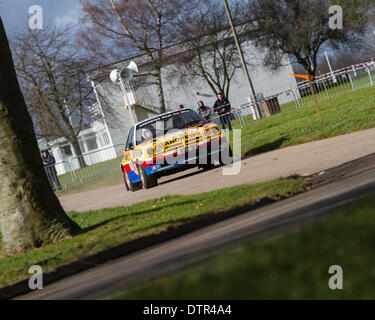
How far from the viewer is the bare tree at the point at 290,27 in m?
52.3

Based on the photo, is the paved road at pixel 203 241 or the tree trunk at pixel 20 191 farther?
the tree trunk at pixel 20 191

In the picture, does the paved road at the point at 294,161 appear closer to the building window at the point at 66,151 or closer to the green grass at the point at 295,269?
the green grass at the point at 295,269

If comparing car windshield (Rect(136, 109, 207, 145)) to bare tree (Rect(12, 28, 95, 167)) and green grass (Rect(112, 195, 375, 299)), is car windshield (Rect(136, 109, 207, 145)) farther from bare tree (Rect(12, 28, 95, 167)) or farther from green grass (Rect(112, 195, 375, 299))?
bare tree (Rect(12, 28, 95, 167))

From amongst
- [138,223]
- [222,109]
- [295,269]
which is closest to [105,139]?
[222,109]

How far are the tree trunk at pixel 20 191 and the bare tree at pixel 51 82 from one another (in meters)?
38.5

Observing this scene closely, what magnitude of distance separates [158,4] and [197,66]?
920 centimetres

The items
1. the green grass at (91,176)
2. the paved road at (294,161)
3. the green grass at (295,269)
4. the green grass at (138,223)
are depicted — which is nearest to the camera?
the green grass at (295,269)

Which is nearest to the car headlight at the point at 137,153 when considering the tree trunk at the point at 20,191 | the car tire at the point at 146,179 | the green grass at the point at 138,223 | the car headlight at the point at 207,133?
the car tire at the point at 146,179

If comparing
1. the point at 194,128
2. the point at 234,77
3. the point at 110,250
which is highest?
the point at 234,77

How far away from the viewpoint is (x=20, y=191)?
939cm

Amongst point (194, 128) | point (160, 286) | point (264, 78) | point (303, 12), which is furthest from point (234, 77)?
point (160, 286)

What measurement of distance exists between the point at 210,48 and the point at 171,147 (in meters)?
37.9

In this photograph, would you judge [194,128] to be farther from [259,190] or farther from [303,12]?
[303,12]

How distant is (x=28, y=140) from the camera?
9641 millimetres
